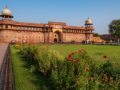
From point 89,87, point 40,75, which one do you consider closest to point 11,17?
point 40,75

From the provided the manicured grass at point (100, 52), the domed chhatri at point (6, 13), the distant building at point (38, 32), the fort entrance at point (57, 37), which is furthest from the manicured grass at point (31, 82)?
the fort entrance at point (57, 37)

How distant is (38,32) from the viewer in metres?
53.9

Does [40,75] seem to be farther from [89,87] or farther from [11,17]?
[11,17]

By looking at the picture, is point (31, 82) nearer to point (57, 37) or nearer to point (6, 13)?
point (6, 13)

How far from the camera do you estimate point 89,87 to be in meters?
4.37

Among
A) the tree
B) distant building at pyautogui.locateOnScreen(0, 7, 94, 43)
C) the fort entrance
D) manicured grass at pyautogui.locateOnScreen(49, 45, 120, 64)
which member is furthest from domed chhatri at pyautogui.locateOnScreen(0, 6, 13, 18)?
manicured grass at pyautogui.locateOnScreen(49, 45, 120, 64)

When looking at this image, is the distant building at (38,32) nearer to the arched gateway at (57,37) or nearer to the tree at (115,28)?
the arched gateway at (57,37)

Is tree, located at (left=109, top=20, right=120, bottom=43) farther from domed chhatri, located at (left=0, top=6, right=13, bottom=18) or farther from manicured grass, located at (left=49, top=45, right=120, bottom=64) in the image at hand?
manicured grass, located at (left=49, top=45, right=120, bottom=64)

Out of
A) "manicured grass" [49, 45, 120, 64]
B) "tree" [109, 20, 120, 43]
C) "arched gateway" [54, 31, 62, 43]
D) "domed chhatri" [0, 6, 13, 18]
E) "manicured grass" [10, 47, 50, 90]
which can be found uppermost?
"domed chhatri" [0, 6, 13, 18]

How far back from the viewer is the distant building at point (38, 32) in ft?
163

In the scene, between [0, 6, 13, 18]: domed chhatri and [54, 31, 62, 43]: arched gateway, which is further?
[54, 31, 62, 43]: arched gateway

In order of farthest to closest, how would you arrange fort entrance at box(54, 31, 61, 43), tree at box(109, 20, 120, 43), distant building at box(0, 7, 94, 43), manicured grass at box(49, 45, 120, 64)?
1. tree at box(109, 20, 120, 43)
2. fort entrance at box(54, 31, 61, 43)
3. distant building at box(0, 7, 94, 43)
4. manicured grass at box(49, 45, 120, 64)

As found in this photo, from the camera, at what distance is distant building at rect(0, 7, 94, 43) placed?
49.7 metres

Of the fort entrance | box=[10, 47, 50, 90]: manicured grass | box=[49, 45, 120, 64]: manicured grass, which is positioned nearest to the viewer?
box=[10, 47, 50, 90]: manicured grass
